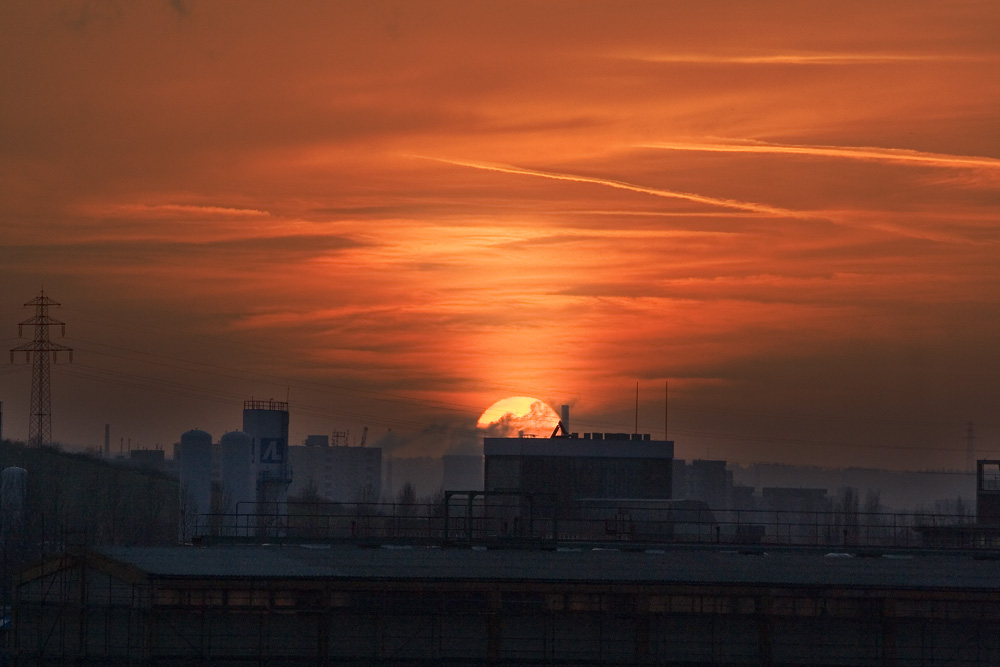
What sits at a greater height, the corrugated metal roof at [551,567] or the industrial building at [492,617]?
the corrugated metal roof at [551,567]

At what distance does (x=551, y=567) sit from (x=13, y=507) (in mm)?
65599

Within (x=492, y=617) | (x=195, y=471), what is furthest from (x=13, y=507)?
(x=492, y=617)

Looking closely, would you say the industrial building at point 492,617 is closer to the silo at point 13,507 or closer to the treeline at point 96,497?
the silo at point 13,507

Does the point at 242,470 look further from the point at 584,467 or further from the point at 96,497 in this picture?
the point at 584,467

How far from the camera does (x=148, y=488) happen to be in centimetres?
15850

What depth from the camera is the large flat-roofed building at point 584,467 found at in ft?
326

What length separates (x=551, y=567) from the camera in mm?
43469

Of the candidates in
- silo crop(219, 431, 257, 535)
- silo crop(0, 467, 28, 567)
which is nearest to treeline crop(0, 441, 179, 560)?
silo crop(0, 467, 28, 567)

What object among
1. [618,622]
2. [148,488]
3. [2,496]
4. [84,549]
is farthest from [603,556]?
[148,488]

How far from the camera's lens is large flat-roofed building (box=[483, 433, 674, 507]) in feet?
326

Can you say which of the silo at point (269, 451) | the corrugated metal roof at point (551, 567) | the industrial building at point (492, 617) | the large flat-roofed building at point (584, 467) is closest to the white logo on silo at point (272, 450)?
the silo at point (269, 451)

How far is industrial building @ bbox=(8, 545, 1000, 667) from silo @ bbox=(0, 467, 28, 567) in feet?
159

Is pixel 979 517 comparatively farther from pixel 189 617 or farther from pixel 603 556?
pixel 189 617

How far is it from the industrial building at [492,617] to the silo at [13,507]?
159 feet
